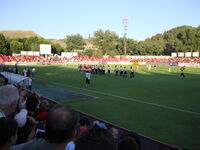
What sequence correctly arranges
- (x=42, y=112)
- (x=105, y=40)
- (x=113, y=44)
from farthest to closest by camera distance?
(x=113, y=44) → (x=105, y=40) → (x=42, y=112)

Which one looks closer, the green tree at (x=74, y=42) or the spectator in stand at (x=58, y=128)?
the spectator in stand at (x=58, y=128)

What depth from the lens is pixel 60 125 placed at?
6.93ft

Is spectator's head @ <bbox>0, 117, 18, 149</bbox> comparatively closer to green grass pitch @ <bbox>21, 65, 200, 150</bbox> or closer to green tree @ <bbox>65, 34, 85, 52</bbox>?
green grass pitch @ <bbox>21, 65, 200, 150</bbox>

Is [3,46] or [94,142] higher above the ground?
[3,46]

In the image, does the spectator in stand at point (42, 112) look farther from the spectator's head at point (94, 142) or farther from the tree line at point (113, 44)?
the tree line at point (113, 44)

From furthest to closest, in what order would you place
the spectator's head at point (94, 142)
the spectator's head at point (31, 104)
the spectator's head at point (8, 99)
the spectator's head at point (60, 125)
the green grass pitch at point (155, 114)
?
1. the green grass pitch at point (155, 114)
2. the spectator's head at point (31, 104)
3. the spectator's head at point (8, 99)
4. the spectator's head at point (60, 125)
5. the spectator's head at point (94, 142)

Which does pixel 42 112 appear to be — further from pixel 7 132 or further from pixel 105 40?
pixel 105 40

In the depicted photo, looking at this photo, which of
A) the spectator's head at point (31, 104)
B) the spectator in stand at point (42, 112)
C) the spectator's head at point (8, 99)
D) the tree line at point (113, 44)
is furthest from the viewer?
the tree line at point (113, 44)

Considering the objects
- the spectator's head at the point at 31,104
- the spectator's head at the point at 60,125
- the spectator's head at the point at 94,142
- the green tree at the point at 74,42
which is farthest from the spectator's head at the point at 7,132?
the green tree at the point at 74,42

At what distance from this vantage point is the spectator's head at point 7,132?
2.18 m

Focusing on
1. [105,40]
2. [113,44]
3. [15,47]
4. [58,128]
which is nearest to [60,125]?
[58,128]

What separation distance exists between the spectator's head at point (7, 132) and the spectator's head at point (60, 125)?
0.43 metres

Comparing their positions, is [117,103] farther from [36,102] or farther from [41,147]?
[41,147]

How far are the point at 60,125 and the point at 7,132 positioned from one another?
60 cm
